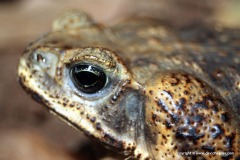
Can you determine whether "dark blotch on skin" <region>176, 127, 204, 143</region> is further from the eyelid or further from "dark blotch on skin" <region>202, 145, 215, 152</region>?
the eyelid

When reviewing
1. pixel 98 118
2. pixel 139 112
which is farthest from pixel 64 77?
pixel 139 112

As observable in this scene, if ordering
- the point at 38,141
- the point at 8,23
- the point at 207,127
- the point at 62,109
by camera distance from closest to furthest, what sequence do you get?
the point at 207,127
the point at 62,109
the point at 38,141
the point at 8,23

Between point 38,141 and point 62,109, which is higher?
point 62,109

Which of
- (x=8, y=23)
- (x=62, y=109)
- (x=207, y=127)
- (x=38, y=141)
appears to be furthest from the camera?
(x=8, y=23)

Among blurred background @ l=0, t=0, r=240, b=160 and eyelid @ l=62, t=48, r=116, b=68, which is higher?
eyelid @ l=62, t=48, r=116, b=68

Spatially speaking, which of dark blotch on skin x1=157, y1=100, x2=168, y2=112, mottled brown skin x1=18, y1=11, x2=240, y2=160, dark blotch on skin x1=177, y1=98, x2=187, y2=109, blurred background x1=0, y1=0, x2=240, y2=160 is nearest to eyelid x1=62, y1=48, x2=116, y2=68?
mottled brown skin x1=18, y1=11, x2=240, y2=160

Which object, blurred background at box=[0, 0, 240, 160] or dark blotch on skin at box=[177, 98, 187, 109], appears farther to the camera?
blurred background at box=[0, 0, 240, 160]

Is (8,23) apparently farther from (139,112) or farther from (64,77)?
(139,112)

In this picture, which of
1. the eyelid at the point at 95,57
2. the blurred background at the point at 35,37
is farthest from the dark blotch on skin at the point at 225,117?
the blurred background at the point at 35,37

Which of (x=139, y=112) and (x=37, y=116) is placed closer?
(x=139, y=112)
